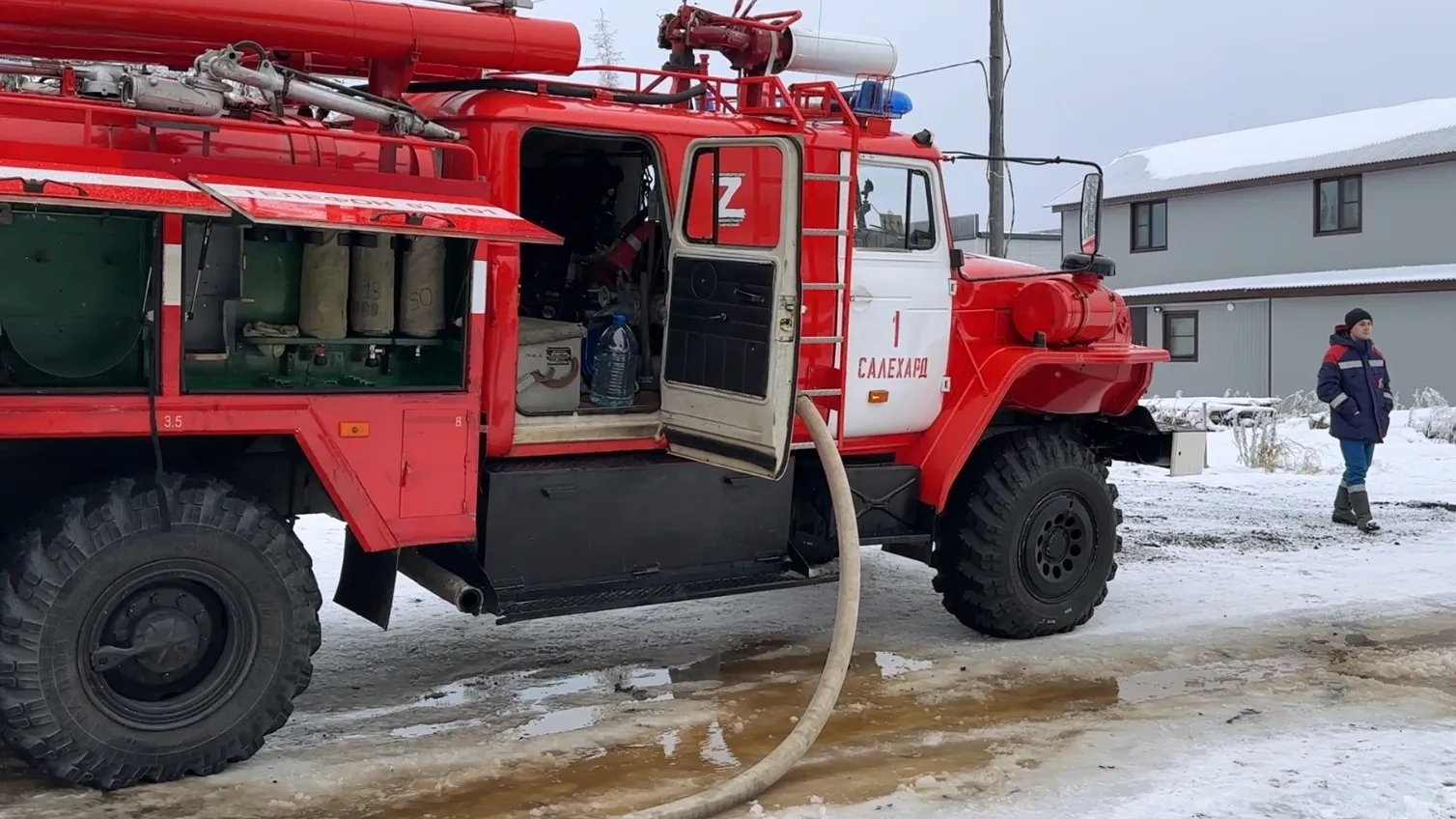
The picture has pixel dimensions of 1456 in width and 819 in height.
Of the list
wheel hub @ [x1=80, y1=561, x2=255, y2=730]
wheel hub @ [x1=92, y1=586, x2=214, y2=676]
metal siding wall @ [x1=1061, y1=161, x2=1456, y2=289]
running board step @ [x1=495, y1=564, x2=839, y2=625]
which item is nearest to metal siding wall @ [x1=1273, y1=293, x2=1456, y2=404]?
metal siding wall @ [x1=1061, y1=161, x2=1456, y2=289]

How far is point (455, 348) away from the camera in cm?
551

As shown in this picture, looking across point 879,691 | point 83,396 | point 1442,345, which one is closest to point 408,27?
point 83,396

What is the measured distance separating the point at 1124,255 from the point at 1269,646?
23809 millimetres

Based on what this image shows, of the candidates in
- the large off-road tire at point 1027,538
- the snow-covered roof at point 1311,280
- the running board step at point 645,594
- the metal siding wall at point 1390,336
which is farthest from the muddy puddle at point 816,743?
the metal siding wall at point 1390,336

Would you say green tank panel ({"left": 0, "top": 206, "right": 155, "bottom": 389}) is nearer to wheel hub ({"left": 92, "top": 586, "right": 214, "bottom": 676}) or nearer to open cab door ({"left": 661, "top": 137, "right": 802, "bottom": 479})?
wheel hub ({"left": 92, "top": 586, "right": 214, "bottom": 676})

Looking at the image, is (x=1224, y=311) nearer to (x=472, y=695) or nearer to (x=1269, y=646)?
(x=1269, y=646)

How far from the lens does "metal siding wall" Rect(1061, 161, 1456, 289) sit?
78.1 feet

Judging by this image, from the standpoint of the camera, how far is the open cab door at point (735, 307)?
556 cm

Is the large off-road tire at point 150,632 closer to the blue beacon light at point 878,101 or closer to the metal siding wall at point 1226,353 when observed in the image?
the blue beacon light at point 878,101

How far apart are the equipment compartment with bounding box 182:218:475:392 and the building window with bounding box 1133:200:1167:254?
25.4 meters

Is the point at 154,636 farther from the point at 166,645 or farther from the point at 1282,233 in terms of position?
the point at 1282,233

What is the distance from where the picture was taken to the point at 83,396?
461cm

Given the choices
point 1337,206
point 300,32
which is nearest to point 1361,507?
point 300,32

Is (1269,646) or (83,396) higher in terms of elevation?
(83,396)
